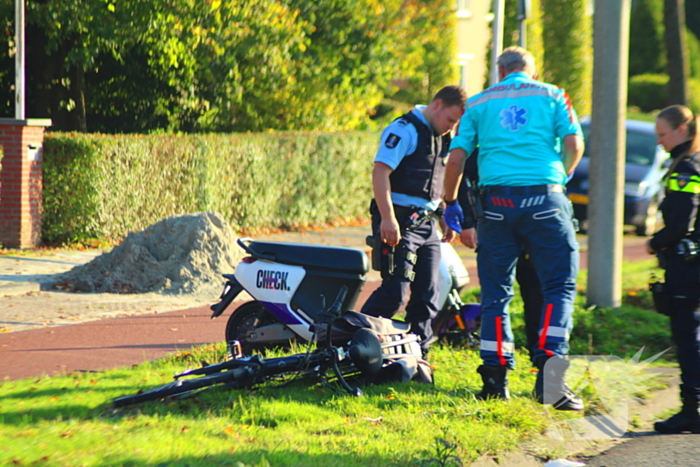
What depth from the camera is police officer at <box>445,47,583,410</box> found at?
190 inches

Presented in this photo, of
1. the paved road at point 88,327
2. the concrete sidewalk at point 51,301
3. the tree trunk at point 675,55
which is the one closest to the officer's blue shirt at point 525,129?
the paved road at point 88,327

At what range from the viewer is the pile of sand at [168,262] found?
29.5 feet

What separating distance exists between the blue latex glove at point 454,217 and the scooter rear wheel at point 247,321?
1.37 meters

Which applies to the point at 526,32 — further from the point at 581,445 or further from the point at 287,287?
the point at 581,445

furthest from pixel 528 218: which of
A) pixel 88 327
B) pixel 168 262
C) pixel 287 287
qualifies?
pixel 168 262

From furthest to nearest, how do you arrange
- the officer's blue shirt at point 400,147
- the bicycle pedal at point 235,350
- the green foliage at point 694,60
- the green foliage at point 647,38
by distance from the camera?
the green foliage at point 647,38 → the green foliage at point 694,60 → the officer's blue shirt at point 400,147 → the bicycle pedal at point 235,350

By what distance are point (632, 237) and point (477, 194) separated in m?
12.7

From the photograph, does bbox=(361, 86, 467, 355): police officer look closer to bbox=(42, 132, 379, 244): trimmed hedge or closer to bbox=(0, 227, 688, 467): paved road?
bbox=(0, 227, 688, 467): paved road

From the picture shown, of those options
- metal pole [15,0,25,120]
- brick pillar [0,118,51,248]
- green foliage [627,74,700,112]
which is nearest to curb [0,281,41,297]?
brick pillar [0,118,51,248]

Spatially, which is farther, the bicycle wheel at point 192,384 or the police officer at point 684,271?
the police officer at point 684,271

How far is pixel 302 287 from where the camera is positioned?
559 cm

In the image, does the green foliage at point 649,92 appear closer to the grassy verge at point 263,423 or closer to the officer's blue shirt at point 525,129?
the officer's blue shirt at point 525,129

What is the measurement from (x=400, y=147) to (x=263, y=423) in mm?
2057

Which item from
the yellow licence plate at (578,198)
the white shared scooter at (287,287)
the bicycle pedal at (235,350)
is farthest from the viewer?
the yellow licence plate at (578,198)
